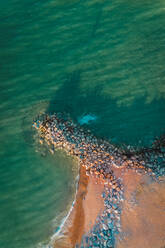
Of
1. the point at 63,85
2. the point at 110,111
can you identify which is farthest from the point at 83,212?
the point at 63,85

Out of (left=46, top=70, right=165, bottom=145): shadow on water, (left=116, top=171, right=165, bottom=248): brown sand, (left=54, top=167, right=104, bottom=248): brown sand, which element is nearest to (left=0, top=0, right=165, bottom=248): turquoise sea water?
(left=46, top=70, right=165, bottom=145): shadow on water

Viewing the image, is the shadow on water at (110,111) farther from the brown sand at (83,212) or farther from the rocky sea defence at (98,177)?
the brown sand at (83,212)

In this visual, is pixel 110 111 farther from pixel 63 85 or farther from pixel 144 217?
pixel 144 217

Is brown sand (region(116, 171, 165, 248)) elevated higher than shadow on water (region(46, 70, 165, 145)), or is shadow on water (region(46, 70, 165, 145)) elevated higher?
shadow on water (region(46, 70, 165, 145))

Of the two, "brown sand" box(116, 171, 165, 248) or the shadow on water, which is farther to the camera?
the shadow on water

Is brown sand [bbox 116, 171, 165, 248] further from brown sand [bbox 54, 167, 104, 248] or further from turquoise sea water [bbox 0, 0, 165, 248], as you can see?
turquoise sea water [bbox 0, 0, 165, 248]

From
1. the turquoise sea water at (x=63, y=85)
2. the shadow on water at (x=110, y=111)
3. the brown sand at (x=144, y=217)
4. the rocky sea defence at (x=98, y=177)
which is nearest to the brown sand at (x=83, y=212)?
the rocky sea defence at (x=98, y=177)
